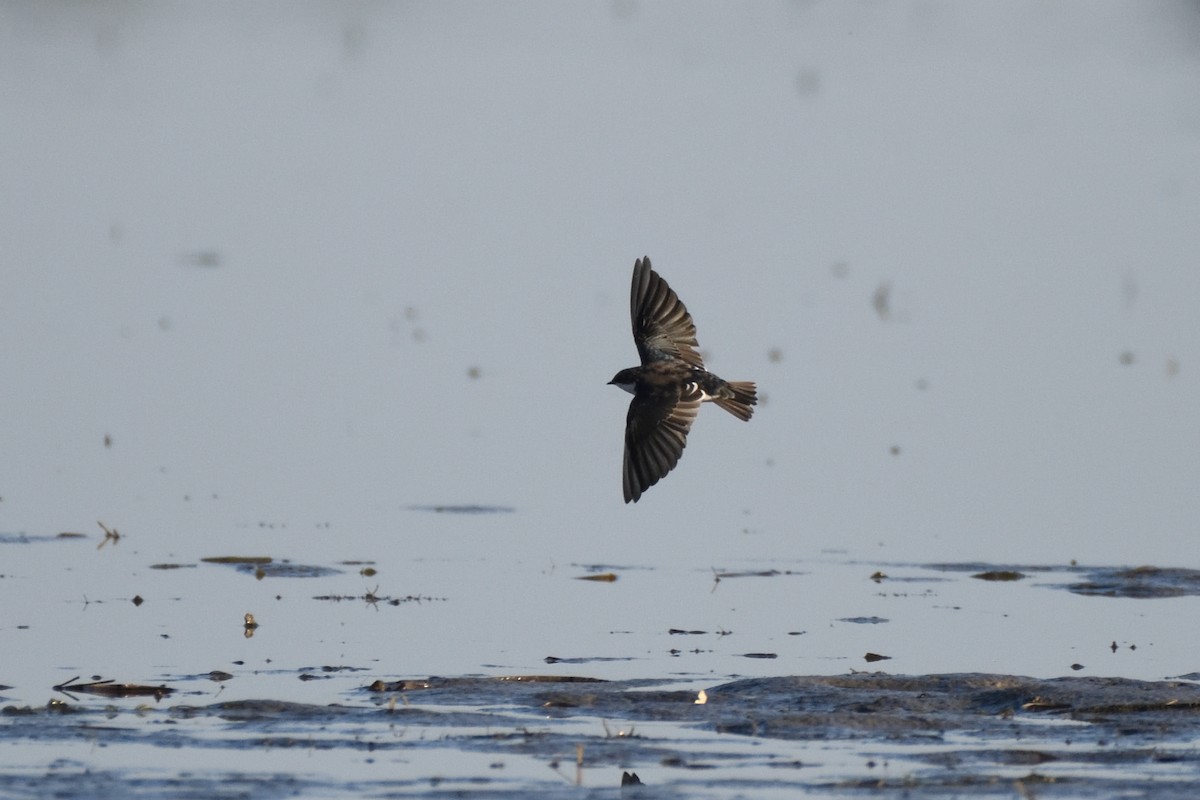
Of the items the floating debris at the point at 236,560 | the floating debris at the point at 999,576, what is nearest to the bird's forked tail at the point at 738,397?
the floating debris at the point at 999,576

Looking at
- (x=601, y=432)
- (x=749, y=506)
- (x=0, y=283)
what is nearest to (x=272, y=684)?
(x=749, y=506)

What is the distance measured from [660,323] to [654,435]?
1039 mm

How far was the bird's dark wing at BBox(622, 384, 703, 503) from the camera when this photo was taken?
10031mm

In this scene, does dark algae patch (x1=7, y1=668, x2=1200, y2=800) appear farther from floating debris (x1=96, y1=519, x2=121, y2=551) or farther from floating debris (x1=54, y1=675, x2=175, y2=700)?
floating debris (x1=96, y1=519, x2=121, y2=551)

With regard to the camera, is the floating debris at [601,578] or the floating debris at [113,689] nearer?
the floating debris at [113,689]

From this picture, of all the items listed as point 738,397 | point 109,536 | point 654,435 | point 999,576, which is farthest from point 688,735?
point 109,536

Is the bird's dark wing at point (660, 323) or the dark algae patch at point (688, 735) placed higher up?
the bird's dark wing at point (660, 323)

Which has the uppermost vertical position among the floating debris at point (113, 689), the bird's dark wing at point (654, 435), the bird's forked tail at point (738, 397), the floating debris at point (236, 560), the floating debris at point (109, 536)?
the bird's forked tail at point (738, 397)

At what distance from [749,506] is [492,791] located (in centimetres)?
529

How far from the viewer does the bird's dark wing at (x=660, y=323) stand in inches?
432

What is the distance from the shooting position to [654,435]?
10.2 metres

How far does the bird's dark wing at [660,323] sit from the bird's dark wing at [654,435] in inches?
27.0

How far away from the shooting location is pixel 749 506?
459 inches

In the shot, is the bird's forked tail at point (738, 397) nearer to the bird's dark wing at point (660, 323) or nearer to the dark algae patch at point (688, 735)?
the bird's dark wing at point (660, 323)
